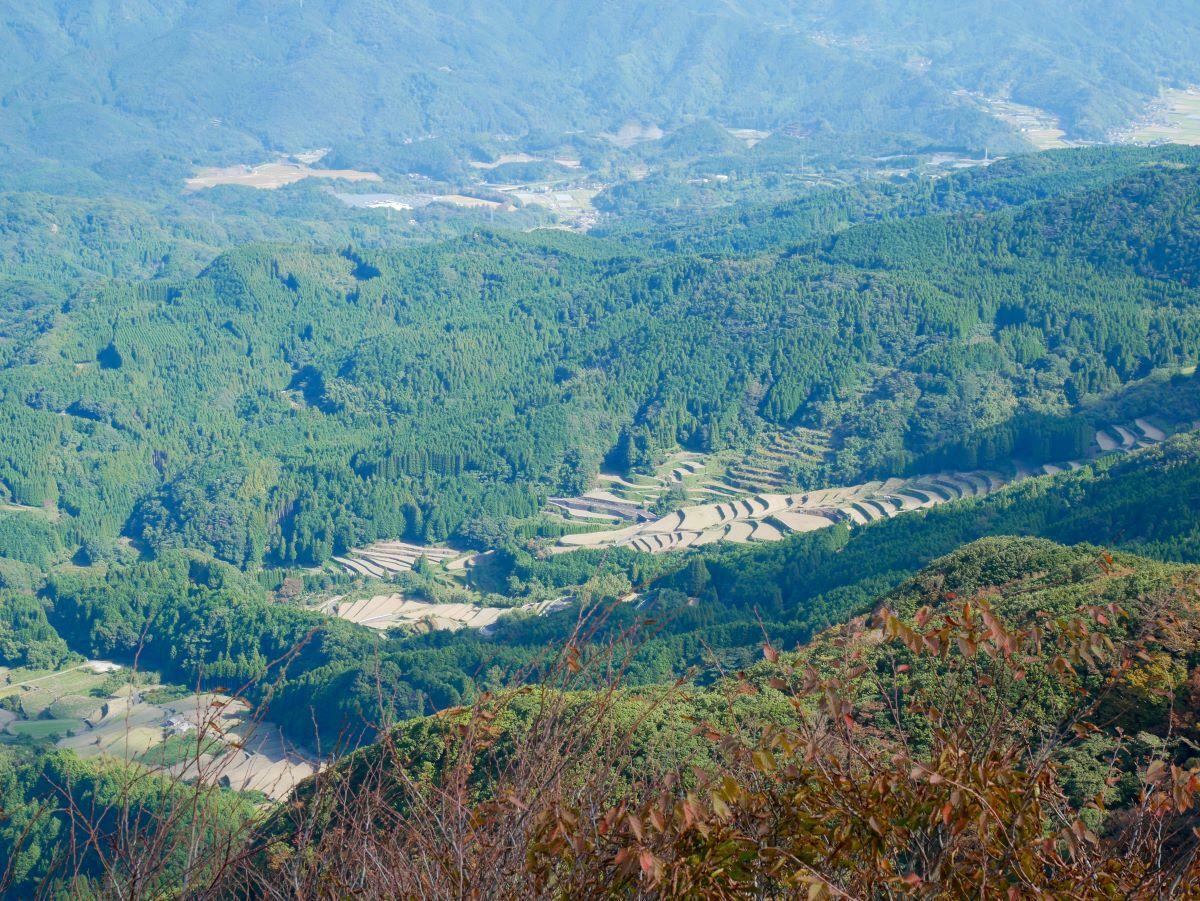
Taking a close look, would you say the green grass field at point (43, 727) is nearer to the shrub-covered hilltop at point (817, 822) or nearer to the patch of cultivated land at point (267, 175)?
the shrub-covered hilltop at point (817, 822)

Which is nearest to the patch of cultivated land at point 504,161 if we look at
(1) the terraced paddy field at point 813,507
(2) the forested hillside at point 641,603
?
(1) the terraced paddy field at point 813,507

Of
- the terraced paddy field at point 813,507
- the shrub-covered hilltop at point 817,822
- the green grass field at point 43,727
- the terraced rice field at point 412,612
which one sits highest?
the shrub-covered hilltop at point 817,822

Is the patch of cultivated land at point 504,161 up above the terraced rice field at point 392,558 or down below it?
above

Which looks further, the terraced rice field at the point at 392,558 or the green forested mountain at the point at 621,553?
the terraced rice field at the point at 392,558

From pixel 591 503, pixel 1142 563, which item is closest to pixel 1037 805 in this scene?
pixel 1142 563

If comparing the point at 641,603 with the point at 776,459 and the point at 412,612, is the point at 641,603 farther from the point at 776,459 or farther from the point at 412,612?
the point at 776,459

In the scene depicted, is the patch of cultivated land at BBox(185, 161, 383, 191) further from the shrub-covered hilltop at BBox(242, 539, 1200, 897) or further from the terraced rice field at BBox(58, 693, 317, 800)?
the shrub-covered hilltop at BBox(242, 539, 1200, 897)

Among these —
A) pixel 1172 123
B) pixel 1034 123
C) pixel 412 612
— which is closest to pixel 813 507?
pixel 412 612
